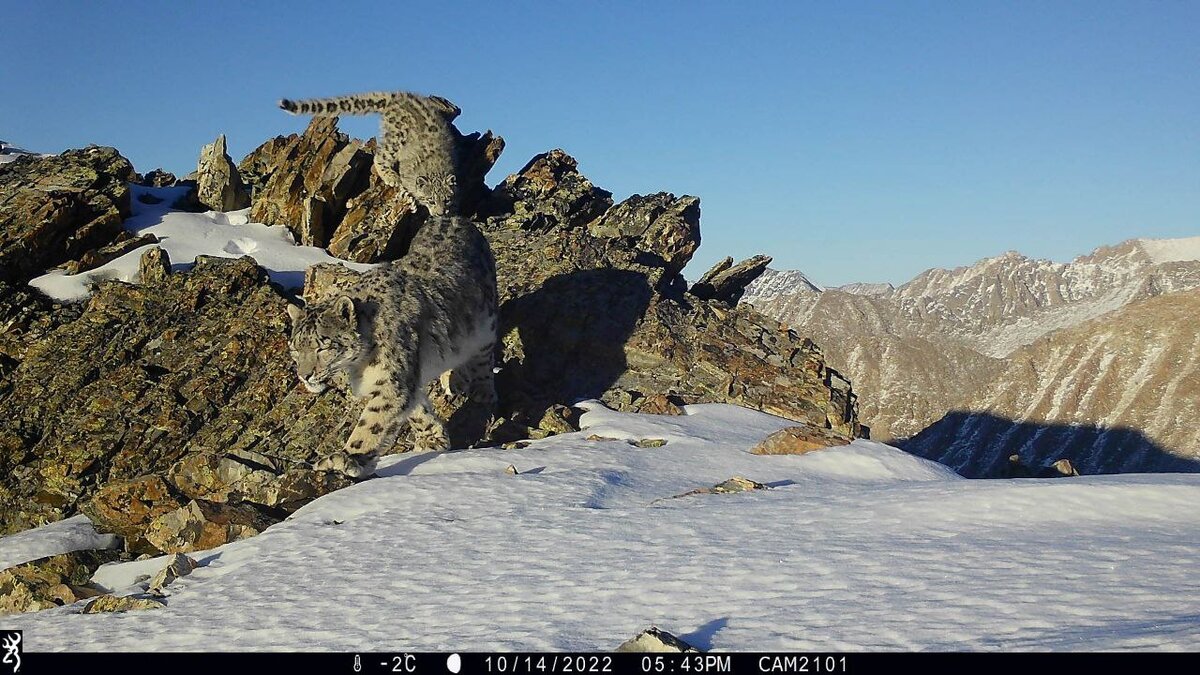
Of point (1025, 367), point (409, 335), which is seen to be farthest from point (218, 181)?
point (1025, 367)

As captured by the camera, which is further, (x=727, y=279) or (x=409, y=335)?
(x=727, y=279)

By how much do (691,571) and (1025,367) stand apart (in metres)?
87.8

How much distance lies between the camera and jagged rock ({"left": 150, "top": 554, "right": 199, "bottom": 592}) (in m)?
7.82

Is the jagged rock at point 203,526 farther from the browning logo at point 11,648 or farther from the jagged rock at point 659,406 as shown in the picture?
the jagged rock at point 659,406

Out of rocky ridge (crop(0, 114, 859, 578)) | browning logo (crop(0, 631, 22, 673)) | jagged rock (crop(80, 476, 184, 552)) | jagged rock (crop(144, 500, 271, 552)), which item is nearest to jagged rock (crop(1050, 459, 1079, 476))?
rocky ridge (crop(0, 114, 859, 578))

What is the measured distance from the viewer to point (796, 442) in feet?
41.8

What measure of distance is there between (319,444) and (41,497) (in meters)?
4.39

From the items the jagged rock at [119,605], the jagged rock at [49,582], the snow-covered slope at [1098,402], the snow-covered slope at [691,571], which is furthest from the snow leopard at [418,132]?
the snow-covered slope at [1098,402]

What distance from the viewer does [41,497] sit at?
13617 mm

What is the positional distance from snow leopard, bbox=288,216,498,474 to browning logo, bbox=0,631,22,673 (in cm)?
468

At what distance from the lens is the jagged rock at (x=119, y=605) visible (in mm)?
7129

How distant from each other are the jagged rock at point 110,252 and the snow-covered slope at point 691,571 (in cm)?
1069
